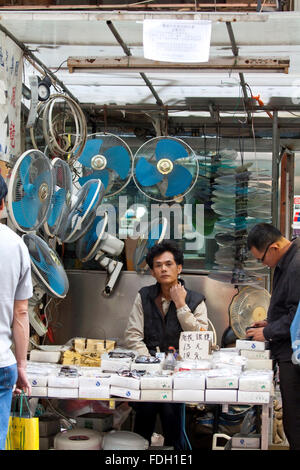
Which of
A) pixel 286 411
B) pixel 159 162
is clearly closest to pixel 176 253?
pixel 159 162

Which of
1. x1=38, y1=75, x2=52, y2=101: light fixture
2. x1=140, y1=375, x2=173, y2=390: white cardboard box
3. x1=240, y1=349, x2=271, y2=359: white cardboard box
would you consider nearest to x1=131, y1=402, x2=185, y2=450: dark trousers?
x1=240, y1=349, x2=271, y2=359: white cardboard box

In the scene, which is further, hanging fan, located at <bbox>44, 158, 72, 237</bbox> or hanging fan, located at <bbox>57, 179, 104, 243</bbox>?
hanging fan, located at <bbox>57, 179, 104, 243</bbox>

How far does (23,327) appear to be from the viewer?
12.7 ft

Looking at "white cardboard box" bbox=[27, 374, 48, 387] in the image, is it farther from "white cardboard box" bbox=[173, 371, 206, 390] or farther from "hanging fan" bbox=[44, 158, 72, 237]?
"hanging fan" bbox=[44, 158, 72, 237]

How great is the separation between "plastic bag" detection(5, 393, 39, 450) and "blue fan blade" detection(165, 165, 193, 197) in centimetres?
315

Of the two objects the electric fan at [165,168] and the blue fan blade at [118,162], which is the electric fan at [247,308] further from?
the blue fan blade at [118,162]

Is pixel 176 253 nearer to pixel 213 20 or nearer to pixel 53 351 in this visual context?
pixel 53 351

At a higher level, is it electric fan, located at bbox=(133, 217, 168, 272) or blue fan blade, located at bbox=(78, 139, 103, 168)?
blue fan blade, located at bbox=(78, 139, 103, 168)

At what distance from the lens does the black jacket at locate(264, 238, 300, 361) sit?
4867mm

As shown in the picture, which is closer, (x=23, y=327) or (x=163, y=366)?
(x=23, y=327)

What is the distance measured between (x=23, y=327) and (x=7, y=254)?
0.44 meters

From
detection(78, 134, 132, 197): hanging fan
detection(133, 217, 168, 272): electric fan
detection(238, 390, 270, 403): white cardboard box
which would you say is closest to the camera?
detection(238, 390, 270, 403): white cardboard box

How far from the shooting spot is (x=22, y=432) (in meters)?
4.04

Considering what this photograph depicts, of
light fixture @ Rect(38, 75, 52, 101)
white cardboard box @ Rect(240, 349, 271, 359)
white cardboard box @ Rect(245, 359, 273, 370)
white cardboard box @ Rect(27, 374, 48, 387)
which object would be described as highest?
light fixture @ Rect(38, 75, 52, 101)
